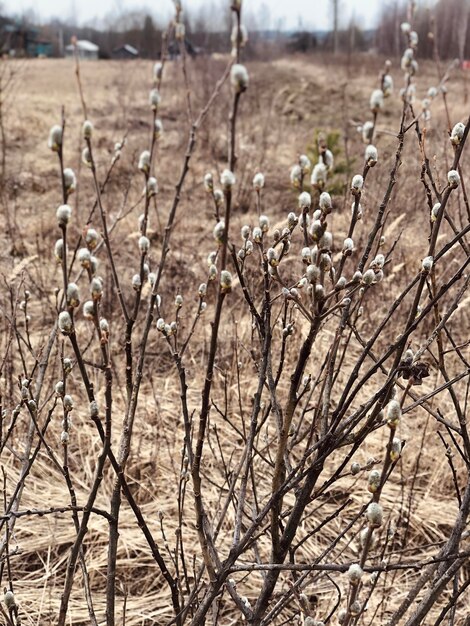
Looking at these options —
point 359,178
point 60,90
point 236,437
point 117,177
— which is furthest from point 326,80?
point 359,178

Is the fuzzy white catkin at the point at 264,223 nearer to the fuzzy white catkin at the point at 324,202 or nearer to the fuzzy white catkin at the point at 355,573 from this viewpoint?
the fuzzy white catkin at the point at 324,202

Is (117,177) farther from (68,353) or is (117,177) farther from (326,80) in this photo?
(326,80)

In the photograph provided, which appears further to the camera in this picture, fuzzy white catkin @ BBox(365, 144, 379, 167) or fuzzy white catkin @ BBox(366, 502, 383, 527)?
fuzzy white catkin @ BBox(365, 144, 379, 167)

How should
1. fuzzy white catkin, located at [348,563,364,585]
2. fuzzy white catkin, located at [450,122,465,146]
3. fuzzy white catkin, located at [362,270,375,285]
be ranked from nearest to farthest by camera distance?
fuzzy white catkin, located at [348,563,364,585]
fuzzy white catkin, located at [362,270,375,285]
fuzzy white catkin, located at [450,122,465,146]

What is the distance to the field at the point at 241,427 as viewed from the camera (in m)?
1.20

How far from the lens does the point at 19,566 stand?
2430 mm

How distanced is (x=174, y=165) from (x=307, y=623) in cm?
917

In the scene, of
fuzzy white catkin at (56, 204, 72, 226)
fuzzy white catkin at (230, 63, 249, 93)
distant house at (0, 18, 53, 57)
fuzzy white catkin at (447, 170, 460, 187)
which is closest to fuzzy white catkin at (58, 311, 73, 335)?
fuzzy white catkin at (56, 204, 72, 226)

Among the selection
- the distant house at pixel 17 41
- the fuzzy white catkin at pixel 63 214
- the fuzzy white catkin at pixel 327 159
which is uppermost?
the distant house at pixel 17 41

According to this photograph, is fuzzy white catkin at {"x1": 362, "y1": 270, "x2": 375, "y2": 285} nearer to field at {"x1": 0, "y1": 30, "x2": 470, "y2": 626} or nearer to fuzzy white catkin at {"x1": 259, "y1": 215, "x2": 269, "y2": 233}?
field at {"x1": 0, "y1": 30, "x2": 470, "y2": 626}

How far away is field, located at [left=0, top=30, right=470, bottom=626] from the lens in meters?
1.20

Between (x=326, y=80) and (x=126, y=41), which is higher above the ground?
(x=126, y=41)

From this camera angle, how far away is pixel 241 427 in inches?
129

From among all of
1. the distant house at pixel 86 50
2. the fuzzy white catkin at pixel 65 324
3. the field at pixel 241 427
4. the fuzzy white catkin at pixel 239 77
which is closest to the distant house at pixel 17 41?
the field at pixel 241 427
